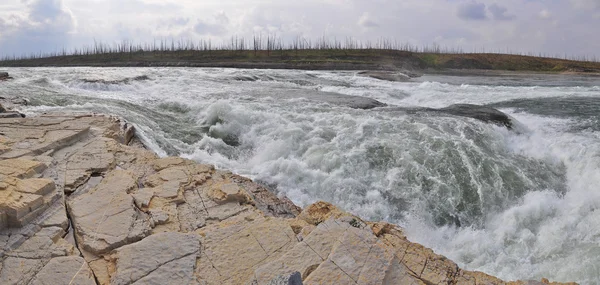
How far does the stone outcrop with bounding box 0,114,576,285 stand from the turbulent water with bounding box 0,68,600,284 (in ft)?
4.93

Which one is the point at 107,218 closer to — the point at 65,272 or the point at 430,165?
the point at 65,272

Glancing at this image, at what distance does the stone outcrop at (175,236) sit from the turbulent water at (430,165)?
59.2 inches

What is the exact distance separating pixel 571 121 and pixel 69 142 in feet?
36.5

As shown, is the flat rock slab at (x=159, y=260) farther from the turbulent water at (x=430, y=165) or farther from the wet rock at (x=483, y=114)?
the wet rock at (x=483, y=114)

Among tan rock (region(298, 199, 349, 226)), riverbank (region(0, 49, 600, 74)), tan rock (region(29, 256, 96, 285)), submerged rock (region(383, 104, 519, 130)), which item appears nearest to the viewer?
tan rock (region(29, 256, 96, 285))

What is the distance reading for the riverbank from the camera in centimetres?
4019

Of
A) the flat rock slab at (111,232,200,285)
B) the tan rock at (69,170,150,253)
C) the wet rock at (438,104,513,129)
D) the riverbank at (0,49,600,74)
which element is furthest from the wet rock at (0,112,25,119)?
the riverbank at (0,49,600,74)

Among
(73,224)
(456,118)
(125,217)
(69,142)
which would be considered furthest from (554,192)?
(69,142)

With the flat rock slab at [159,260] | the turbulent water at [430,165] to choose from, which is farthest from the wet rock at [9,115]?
the flat rock slab at [159,260]

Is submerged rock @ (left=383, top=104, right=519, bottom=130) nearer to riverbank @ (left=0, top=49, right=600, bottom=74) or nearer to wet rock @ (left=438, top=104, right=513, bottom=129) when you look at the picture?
wet rock @ (left=438, top=104, right=513, bottom=129)

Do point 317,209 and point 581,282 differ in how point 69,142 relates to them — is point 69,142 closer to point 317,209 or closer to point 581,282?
point 317,209

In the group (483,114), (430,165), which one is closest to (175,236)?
(430,165)

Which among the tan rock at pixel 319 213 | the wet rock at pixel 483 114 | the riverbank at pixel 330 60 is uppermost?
the riverbank at pixel 330 60

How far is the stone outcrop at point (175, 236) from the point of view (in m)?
3.09
